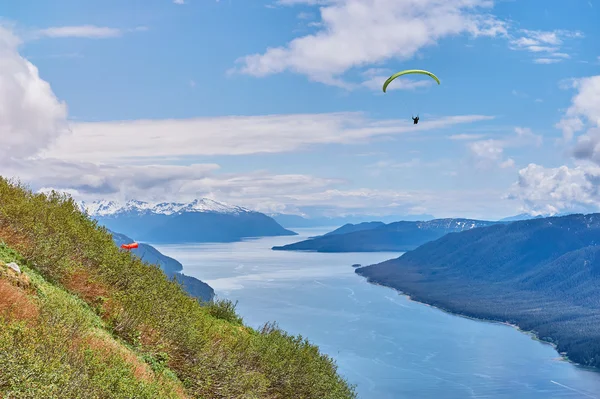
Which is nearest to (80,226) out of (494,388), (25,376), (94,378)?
(94,378)

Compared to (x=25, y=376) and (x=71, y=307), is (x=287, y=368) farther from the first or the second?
(x=25, y=376)

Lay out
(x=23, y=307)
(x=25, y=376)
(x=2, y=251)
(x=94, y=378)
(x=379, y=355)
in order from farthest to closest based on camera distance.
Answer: (x=379, y=355), (x=2, y=251), (x=23, y=307), (x=94, y=378), (x=25, y=376)

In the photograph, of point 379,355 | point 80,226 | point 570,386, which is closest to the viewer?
point 80,226

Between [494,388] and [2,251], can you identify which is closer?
[2,251]

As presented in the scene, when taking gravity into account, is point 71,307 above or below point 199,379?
above

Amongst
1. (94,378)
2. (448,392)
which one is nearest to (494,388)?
(448,392)

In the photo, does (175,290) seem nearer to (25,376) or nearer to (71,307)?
(71,307)
